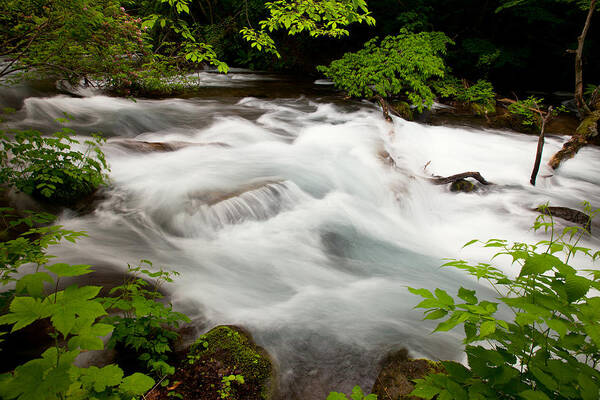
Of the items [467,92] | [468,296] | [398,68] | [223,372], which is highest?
[398,68]

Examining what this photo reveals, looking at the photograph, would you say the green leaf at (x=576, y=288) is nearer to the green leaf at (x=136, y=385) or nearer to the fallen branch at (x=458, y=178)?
the green leaf at (x=136, y=385)

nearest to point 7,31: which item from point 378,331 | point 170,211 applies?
point 170,211

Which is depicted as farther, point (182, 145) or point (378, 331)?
point (182, 145)

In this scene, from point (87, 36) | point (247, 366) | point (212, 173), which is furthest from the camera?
point (212, 173)

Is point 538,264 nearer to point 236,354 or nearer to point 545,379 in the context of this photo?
point 545,379

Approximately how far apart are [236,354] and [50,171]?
3.21m

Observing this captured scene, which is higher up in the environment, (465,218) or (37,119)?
(37,119)

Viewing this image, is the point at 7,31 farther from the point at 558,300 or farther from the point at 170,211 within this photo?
the point at 558,300

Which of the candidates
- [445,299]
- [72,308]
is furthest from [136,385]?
[445,299]

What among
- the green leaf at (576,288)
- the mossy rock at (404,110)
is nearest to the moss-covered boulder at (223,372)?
the green leaf at (576,288)

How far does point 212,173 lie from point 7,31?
2.89 meters

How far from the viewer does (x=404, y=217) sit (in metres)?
5.36

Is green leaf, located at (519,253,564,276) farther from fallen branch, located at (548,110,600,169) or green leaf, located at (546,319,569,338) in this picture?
fallen branch, located at (548,110,600,169)

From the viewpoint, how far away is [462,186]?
19.1ft
